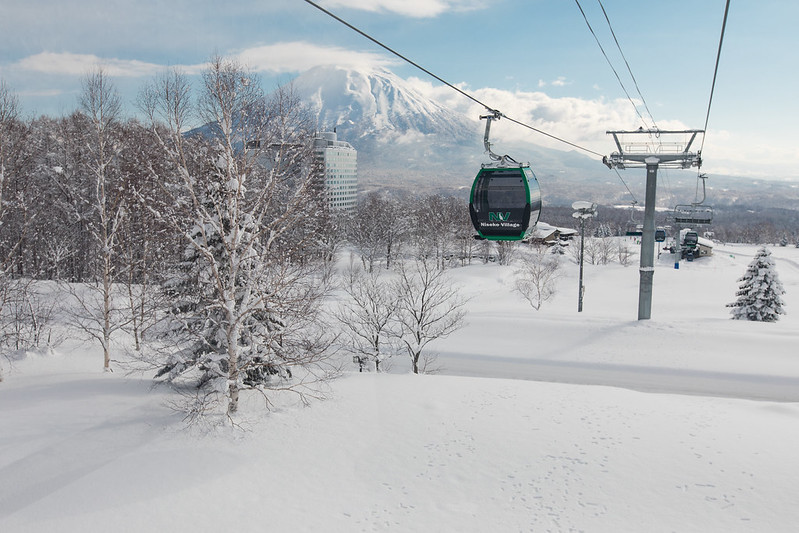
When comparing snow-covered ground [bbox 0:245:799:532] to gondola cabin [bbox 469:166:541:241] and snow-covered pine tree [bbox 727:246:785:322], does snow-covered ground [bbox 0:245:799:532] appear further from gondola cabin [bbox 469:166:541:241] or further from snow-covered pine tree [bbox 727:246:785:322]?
snow-covered pine tree [bbox 727:246:785:322]

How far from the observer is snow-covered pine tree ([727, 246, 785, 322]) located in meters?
33.9

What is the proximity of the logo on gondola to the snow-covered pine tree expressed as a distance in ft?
103

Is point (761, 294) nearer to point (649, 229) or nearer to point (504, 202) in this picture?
point (649, 229)

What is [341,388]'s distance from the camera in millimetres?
15906

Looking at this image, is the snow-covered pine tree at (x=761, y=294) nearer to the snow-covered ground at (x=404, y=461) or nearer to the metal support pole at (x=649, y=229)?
the metal support pole at (x=649, y=229)

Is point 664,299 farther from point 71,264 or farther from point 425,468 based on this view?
point 71,264

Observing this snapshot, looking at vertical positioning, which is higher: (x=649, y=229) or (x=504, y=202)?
(x=504, y=202)

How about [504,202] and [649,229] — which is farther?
[649,229]

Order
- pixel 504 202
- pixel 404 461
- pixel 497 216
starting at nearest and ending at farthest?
pixel 404 461 < pixel 504 202 < pixel 497 216

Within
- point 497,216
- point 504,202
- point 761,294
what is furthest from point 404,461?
point 761,294

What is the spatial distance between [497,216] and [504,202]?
39 cm

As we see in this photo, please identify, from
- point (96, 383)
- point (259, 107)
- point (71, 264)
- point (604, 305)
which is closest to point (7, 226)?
point (71, 264)

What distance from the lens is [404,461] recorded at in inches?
435

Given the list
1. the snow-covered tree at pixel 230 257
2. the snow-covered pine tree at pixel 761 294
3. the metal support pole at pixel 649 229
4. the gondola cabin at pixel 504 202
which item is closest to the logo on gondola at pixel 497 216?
the gondola cabin at pixel 504 202
